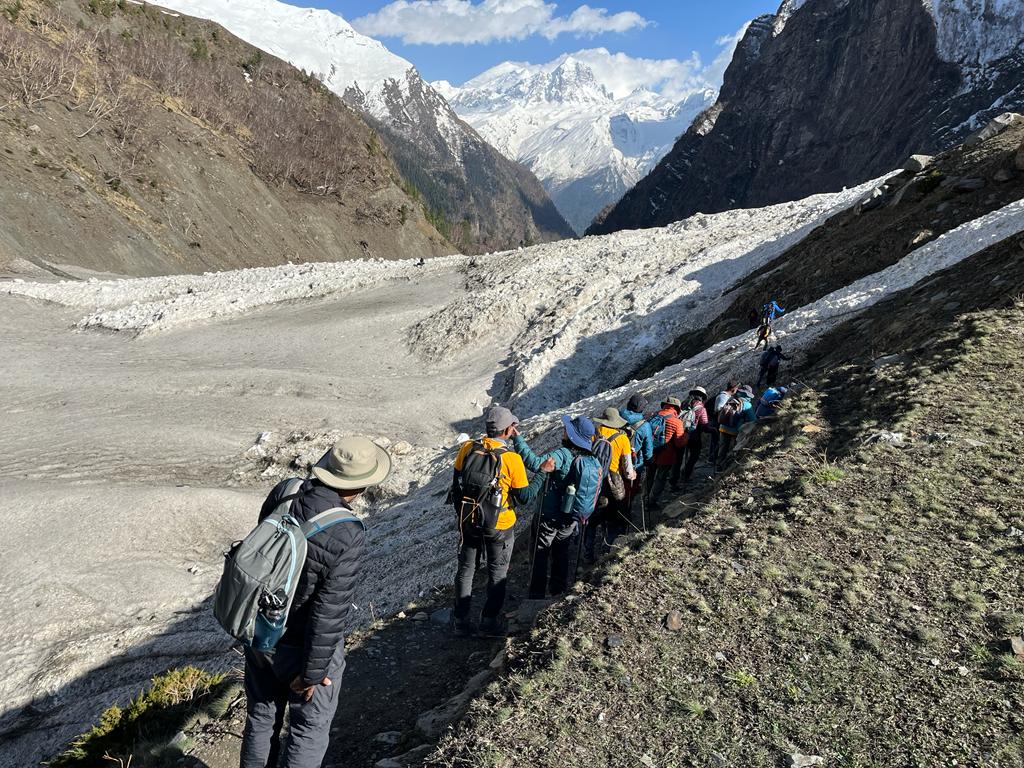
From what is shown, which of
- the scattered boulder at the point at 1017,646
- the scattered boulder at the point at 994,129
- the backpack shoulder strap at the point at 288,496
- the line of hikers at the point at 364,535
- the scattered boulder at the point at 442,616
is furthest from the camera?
the scattered boulder at the point at 994,129

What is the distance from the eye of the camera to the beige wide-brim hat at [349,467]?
15.5 ft

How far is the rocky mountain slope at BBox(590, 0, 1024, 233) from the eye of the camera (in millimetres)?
102875

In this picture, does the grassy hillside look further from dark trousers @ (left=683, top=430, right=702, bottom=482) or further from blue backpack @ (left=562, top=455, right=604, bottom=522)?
dark trousers @ (left=683, top=430, right=702, bottom=482)

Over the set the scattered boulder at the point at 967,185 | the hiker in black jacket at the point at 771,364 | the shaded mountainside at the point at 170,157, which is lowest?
the hiker in black jacket at the point at 771,364

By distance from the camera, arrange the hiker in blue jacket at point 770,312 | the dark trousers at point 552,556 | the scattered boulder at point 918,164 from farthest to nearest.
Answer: the scattered boulder at point 918,164 < the hiker in blue jacket at point 770,312 < the dark trousers at point 552,556

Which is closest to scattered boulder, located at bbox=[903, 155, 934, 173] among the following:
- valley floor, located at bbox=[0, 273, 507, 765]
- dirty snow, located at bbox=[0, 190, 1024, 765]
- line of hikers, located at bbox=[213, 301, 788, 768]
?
dirty snow, located at bbox=[0, 190, 1024, 765]

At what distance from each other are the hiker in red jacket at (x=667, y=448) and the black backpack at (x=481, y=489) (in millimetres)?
4543

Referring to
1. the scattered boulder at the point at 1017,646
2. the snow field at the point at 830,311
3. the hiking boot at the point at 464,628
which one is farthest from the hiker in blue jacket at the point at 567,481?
the snow field at the point at 830,311

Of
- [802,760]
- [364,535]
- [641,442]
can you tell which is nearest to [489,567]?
[364,535]

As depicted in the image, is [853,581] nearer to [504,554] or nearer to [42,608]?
[504,554]

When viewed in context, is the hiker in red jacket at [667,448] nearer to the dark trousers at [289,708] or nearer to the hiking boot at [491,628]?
the hiking boot at [491,628]

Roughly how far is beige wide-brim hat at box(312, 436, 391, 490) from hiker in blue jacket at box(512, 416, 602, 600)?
2926 millimetres

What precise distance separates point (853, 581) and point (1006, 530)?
1.84 meters

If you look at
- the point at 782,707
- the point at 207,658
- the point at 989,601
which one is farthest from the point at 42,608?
the point at 989,601
